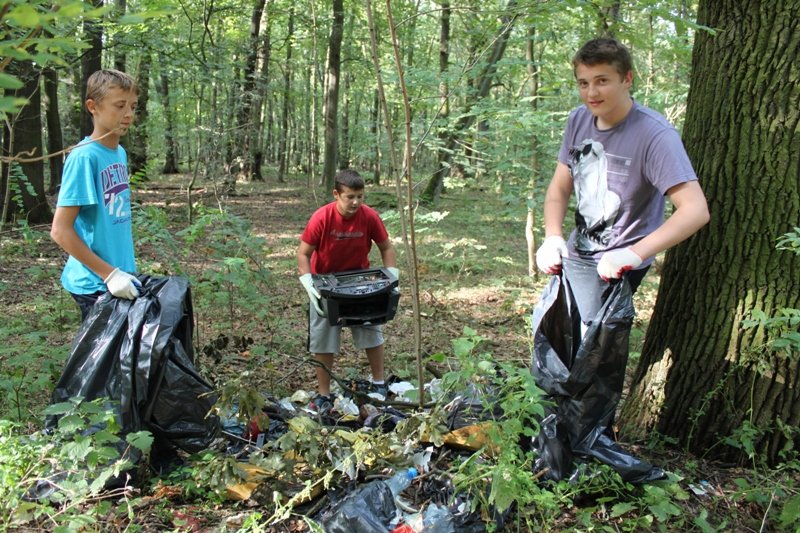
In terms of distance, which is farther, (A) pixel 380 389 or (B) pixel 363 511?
(A) pixel 380 389

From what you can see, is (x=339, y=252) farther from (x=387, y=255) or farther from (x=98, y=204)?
(x=98, y=204)

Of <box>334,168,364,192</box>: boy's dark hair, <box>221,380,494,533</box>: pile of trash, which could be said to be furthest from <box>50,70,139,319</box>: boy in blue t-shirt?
<box>334,168,364,192</box>: boy's dark hair

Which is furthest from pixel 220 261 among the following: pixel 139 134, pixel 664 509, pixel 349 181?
pixel 139 134

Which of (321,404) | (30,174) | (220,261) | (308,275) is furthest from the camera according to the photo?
(30,174)

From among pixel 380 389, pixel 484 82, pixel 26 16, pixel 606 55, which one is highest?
pixel 484 82

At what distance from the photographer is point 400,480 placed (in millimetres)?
2580

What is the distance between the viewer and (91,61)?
27.0 feet

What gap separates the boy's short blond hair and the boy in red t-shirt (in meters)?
1.39

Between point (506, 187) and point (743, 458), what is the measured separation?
5184 millimetres

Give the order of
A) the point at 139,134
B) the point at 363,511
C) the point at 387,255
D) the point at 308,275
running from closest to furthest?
the point at 363,511, the point at 308,275, the point at 387,255, the point at 139,134

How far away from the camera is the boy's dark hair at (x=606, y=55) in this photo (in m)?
2.40

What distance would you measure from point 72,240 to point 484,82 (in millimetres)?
8314

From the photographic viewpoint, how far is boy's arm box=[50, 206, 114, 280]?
2553 mm

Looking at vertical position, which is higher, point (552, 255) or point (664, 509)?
point (552, 255)
